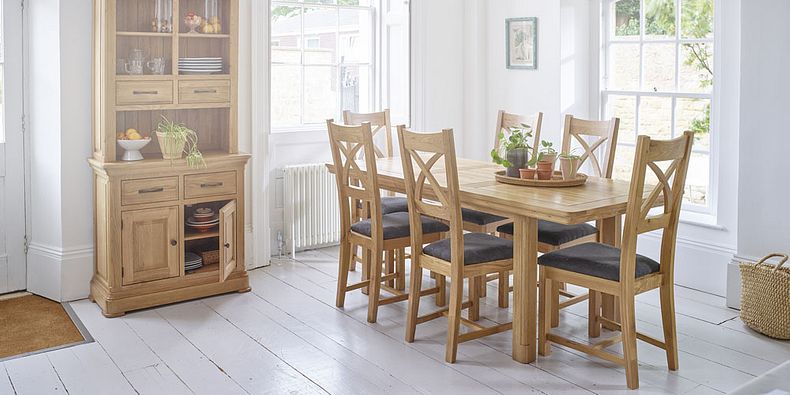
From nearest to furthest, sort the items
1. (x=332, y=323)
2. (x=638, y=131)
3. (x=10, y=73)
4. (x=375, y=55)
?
1. (x=332, y=323)
2. (x=10, y=73)
3. (x=638, y=131)
4. (x=375, y=55)

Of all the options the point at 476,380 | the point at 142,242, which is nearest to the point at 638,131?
the point at 476,380

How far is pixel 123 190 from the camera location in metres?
4.57

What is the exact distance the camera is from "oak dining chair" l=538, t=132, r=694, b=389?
3.50 metres

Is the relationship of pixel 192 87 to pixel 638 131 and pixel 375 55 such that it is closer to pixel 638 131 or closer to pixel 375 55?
pixel 375 55

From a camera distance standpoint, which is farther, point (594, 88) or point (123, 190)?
point (594, 88)

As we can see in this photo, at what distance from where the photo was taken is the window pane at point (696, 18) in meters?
5.11

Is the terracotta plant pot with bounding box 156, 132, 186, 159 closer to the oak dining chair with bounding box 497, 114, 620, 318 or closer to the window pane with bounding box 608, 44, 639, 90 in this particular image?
the oak dining chair with bounding box 497, 114, 620, 318

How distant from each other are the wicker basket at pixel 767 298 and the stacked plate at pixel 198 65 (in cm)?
317

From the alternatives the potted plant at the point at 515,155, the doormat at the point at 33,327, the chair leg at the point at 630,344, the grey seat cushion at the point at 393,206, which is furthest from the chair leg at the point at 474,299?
the doormat at the point at 33,327

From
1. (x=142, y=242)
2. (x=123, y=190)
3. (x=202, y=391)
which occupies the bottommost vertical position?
(x=202, y=391)

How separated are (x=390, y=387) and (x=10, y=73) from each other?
9.74ft

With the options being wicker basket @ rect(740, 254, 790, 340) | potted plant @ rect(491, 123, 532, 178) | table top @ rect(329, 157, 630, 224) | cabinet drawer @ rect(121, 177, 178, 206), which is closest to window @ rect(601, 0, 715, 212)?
wicker basket @ rect(740, 254, 790, 340)

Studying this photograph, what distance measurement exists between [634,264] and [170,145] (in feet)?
8.68

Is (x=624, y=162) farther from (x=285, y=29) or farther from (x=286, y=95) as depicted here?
(x=285, y=29)
